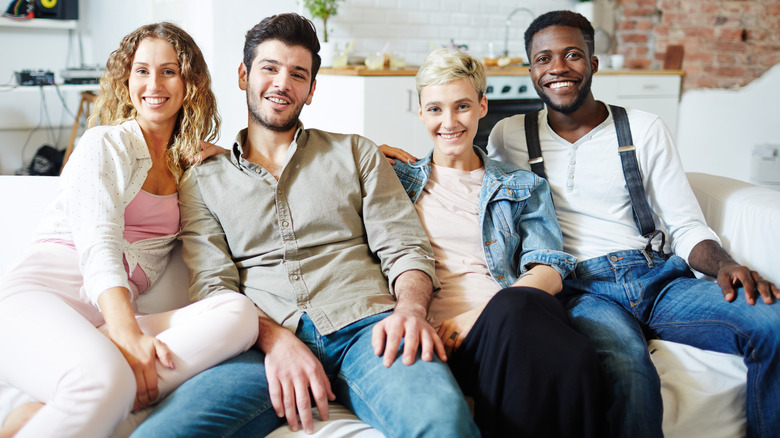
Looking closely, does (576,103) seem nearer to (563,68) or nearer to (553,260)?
(563,68)

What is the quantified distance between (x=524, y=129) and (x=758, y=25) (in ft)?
9.92

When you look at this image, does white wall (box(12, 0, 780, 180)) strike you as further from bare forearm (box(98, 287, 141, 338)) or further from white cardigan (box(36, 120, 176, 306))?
bare forearm (box(98, 287, 141, 338))

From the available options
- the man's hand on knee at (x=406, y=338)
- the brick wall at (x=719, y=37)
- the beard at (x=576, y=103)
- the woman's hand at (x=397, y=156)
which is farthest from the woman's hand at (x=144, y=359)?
the brick wall at (x=719, y=37)

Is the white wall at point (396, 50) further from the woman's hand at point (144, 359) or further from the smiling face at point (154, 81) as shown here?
the woman's hand at point (144, 359)

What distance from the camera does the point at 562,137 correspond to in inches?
74.5

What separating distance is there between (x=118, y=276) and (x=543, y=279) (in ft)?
3.15

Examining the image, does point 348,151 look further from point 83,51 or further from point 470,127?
point 83,51

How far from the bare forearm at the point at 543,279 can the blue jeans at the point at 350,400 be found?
1.25 ft

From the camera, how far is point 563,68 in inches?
73.7

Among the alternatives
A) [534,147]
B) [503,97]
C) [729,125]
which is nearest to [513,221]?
[534,147]

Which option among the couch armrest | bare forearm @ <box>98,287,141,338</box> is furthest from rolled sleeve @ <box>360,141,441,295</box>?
the couch armrest

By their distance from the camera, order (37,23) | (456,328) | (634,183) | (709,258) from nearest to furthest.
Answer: (456,328), (709,258), (634,183), (37,23)

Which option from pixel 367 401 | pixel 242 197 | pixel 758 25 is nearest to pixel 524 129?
pixel 242 197

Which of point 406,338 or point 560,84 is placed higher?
point 560,84
